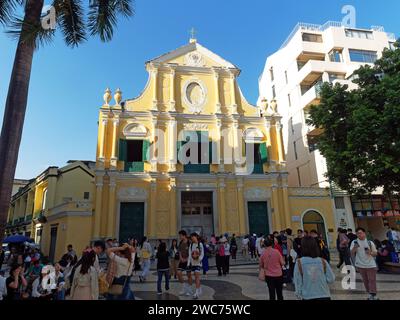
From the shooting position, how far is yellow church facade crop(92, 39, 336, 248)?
62.6 feet

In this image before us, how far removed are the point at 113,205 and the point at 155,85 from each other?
29.4ft

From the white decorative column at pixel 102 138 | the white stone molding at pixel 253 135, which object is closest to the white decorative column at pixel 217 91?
the white stone molding at pixel 253 135

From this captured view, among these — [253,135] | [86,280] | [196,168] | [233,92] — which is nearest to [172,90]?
[233,92]

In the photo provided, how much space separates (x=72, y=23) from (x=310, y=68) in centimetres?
2164

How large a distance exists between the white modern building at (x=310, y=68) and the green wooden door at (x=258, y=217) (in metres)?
6.13

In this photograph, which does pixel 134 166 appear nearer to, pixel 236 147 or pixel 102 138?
pixel 102 138

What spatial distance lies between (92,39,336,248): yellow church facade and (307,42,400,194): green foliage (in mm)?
5804

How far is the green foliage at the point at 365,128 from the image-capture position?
1290 cm

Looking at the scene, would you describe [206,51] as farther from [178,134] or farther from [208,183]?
[208,183]

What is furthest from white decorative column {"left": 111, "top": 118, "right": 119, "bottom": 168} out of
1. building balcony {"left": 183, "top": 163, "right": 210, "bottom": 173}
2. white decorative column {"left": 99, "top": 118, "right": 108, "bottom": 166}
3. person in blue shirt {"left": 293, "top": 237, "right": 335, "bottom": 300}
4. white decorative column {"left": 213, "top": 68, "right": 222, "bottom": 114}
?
person in blue shirt {"left": 293, "top": 237, "right": 335, "bottom": 300}

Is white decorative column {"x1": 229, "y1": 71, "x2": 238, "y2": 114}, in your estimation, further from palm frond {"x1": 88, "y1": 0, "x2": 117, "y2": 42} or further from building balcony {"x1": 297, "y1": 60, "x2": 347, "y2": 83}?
palm frond {"x1": 88, "y1": 0, "x2": 117, "y2": 42}

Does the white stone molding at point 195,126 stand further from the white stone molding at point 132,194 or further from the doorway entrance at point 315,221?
the doorway entrance at point 315,221

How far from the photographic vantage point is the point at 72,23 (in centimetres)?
890

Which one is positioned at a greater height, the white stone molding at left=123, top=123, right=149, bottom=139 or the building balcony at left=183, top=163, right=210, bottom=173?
the white stone molding at left=123, top=123, right=149, bottom=139
